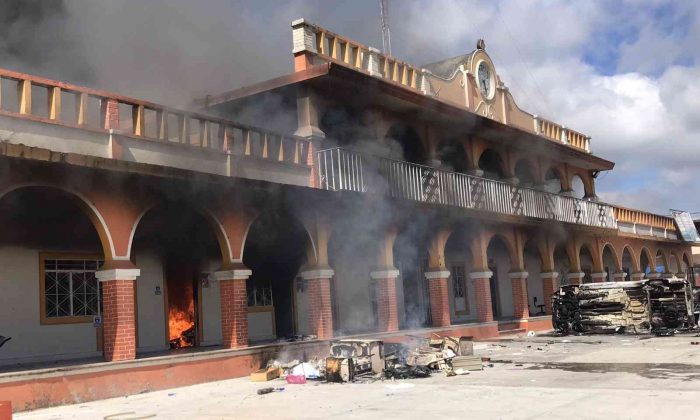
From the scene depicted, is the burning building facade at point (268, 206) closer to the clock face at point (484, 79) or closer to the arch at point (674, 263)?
the clock face at point (484, 79)

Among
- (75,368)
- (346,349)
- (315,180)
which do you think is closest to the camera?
(75,368)

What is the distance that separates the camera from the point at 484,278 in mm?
18188

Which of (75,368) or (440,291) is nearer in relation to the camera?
(75,368)

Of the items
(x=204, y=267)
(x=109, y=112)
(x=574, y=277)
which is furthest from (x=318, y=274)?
(x=574, y=277)

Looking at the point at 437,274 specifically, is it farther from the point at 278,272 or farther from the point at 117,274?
the point at 117,274

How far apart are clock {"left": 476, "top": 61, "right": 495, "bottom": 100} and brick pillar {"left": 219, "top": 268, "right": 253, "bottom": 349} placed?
11.0 meters

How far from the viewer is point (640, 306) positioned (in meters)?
16.8

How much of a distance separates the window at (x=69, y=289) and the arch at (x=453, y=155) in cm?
932

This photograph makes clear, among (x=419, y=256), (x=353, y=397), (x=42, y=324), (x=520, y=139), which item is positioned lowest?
(x=353, y=397)

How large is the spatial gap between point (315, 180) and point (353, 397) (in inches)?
244

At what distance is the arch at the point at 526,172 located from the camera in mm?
21734

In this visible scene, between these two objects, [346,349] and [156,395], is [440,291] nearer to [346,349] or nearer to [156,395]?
[346,349]

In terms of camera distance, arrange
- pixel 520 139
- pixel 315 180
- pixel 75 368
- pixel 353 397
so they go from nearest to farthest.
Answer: pixel 353 397 < pixel 75 368 < pixel 315 180 < pixel 520 139

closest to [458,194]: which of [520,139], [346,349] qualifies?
[520,139]
